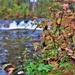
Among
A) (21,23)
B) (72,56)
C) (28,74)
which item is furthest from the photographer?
(21,23)

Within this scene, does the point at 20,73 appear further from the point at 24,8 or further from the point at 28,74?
the point at 24,8

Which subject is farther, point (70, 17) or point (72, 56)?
point (70, 17)

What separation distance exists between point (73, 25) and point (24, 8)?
55.5 feet

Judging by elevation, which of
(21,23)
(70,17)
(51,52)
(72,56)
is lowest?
(21,23)

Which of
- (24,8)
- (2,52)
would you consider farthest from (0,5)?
Result: (2,52)

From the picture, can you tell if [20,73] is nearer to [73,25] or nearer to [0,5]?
[73,25]

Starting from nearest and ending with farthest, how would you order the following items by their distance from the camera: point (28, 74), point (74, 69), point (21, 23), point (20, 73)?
point (74, 69) < point (28, 74) < point (20, 73) < point (21, 23)

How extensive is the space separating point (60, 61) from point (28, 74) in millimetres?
620

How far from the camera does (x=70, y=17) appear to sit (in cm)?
395

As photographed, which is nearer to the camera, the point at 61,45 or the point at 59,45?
the point at 61,45

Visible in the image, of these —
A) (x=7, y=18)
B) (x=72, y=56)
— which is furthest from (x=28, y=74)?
(x=7, y=18)

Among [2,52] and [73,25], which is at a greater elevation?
[73,25]

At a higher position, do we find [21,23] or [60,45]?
[60,45]

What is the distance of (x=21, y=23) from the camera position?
17141 millimetres
